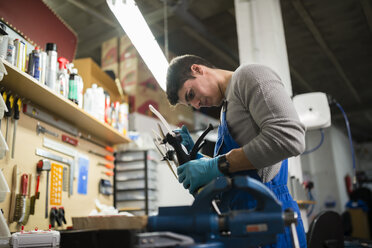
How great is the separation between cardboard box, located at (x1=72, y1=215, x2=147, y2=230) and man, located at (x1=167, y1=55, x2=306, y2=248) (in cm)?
46

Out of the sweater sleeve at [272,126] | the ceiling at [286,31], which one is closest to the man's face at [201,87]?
the sweater sleeve at [272,126]

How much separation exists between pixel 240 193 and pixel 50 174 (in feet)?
5.12

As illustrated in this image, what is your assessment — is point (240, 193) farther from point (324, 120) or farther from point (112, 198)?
point (112, 198)

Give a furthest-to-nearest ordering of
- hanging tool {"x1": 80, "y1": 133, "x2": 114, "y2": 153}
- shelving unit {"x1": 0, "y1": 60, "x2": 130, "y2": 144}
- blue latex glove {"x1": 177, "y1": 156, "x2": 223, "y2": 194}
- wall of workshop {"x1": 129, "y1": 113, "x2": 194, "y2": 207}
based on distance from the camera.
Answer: wall of workshop {"x1": 129, "y1": 113, "x2": 194, "y2": 207}, hanging tool {"x1": 80, "y1": 133, "x2": 114, "y2": 153}, shelving unit {"x1": 0, "y1": 60, "x2": 130, "y2": 144}, blue latex glove {"x1": 177, "y1": 156, "x2": 223, "y2": 194}

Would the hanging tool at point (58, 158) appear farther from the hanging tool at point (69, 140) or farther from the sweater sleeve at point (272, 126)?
the sweater sleeve at point (272, 126)

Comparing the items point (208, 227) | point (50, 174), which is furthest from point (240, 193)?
point (50, 174)

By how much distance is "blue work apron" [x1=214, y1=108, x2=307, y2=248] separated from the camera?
1132mm

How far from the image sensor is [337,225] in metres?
1.77

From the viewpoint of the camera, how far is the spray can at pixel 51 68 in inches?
80.9

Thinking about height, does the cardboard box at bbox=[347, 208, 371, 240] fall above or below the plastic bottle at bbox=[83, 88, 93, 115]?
below

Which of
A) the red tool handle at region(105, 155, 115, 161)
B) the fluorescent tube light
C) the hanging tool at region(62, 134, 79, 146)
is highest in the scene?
the fluorescent tube light

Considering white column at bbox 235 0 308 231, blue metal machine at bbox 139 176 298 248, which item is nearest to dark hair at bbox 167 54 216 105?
blue metal machine at bbox 139 176 298 248

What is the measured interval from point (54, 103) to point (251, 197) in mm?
1562

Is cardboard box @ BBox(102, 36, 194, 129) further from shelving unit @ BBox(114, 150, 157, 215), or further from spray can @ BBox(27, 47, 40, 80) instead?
spray can @ BBox(27, 47, 40, 80)
